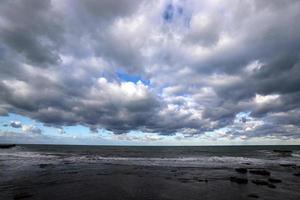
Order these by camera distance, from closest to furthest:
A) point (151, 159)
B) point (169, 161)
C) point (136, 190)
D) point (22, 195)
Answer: point (22, 195) < point (136, 190) < point (169, 161) < point (151, 159)

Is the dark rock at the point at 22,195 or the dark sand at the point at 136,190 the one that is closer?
the dark rock at the point at 22,195

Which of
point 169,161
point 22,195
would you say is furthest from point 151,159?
point 22,195

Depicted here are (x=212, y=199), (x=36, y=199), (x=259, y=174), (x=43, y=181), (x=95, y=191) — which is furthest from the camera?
(x=259, y=174)

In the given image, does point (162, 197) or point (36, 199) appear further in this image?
point (162, 197)

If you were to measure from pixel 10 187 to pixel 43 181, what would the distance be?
3.44m

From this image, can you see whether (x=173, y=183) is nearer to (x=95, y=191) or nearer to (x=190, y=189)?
(x=190, y=189)

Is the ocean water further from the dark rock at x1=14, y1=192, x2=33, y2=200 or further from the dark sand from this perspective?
the dark rock at x1=14, y1=192, x2=33, y2=200

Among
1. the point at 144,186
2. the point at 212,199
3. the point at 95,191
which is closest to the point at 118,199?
the point at 95,191

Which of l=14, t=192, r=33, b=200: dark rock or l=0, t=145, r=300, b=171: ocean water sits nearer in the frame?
l=14, t=192, r=33, b=200: dark rock

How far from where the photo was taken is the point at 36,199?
14.1m

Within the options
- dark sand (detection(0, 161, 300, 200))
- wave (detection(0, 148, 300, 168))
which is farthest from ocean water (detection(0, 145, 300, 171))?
dark sand (detection(0, 161, 300, 200))

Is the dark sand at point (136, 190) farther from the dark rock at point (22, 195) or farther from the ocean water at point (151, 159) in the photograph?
the ocean water at point (151, 159)

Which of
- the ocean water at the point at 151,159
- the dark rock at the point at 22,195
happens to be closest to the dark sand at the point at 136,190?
the dark rock at the point at 22,195

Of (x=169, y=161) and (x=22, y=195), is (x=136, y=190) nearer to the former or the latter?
(x=22, y=195)
